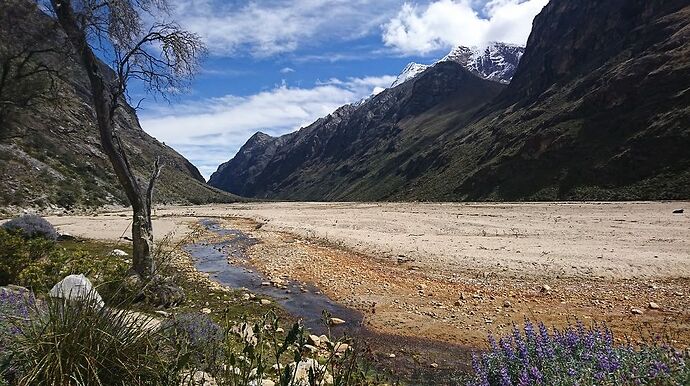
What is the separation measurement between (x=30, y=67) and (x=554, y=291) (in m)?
18.0

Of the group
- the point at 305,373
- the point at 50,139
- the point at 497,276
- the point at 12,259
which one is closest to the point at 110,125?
the point at 12,259

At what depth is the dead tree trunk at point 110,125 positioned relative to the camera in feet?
32.5

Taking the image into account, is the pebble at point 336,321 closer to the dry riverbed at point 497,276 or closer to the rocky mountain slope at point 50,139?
the dry riverbed at point 497,276

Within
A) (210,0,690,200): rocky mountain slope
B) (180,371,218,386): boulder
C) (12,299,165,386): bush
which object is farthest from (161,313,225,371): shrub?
(210,0,690,200): rocky mountain slope

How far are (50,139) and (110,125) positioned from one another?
86.7 m

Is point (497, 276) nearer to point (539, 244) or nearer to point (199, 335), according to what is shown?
point (539, 244)

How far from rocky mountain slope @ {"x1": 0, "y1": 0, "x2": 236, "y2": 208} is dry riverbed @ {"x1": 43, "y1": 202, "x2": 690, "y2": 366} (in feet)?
19.1

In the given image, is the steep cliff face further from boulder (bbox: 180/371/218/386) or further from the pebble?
boulder (bbox: 180/371/218/386)

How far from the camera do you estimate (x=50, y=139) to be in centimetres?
8181

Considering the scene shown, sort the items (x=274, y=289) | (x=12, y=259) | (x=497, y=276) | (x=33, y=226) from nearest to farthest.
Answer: (x=12, y=259) → (x=274, y=289) → (x=497, y=276) → (x=33, y=226)

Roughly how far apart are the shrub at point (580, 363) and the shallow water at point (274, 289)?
3296 millimetres

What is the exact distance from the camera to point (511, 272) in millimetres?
16125

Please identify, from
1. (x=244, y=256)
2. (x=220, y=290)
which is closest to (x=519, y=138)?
(x=244, y=256)

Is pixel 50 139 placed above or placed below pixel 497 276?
above
